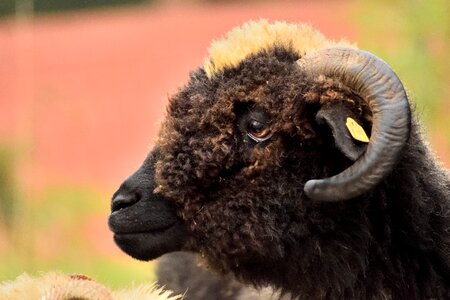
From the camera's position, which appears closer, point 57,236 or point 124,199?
point 124,199

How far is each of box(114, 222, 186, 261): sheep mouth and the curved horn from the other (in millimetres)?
738

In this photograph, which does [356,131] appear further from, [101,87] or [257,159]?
[101,87]

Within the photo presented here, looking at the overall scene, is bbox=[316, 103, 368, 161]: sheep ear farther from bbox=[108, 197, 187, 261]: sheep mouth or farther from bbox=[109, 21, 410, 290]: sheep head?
bbox=[108, 197, 187, 261]: sheep mouth

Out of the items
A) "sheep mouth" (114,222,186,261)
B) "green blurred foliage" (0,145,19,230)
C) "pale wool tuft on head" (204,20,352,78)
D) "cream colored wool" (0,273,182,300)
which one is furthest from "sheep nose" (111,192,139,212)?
"green blurred foliage" (0,145,19,230)

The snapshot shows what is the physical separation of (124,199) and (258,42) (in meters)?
1.01

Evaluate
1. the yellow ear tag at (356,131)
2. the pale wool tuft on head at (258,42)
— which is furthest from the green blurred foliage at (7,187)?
the yellow ear tag at (356,131)

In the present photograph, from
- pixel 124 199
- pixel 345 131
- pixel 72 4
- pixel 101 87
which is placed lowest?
pixel 101 87

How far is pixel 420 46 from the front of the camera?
912 centimetres

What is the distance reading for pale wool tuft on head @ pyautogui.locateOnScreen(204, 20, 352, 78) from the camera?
177 inches

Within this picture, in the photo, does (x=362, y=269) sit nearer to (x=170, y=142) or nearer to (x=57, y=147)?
(x=170, y=142)

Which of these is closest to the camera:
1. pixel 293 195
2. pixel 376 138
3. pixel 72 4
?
pixel 376 138

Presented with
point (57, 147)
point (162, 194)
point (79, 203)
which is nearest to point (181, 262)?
point (162, 194)

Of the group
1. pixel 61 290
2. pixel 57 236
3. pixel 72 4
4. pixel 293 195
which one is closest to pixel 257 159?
pixel 293 195

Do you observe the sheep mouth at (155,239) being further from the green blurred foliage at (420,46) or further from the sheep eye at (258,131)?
the green blurred foliage at (420,46)
